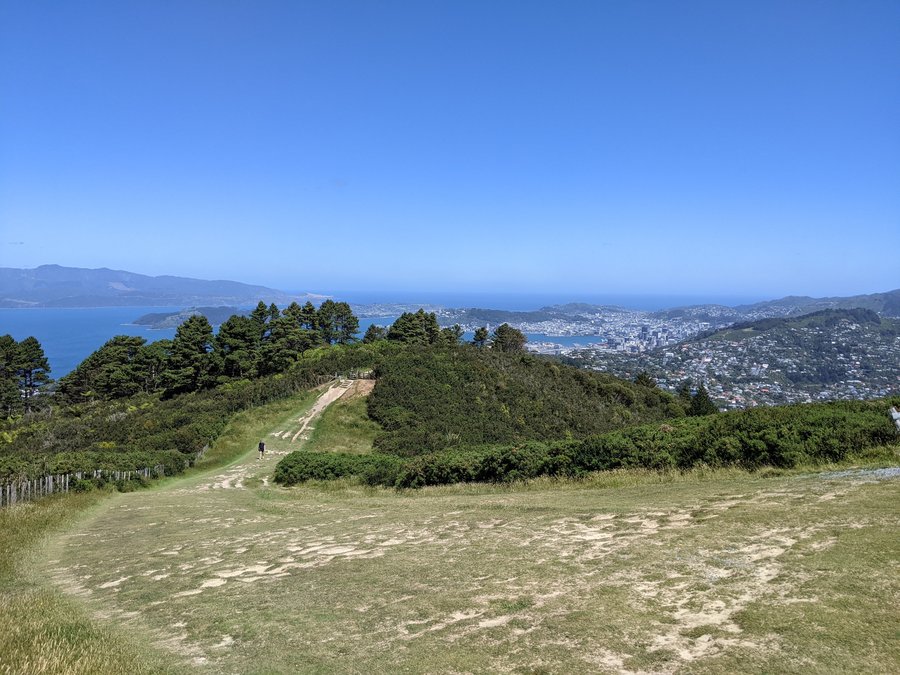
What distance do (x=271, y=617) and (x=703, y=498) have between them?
759 centimetres

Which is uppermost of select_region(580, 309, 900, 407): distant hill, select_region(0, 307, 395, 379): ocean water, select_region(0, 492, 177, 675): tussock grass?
select_region(0, 492, 177, 675): tussock grass

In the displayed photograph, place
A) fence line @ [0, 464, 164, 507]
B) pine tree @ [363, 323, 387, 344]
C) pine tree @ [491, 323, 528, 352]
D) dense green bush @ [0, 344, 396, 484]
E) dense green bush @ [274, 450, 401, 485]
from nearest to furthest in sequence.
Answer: fence line @ [0, 464, 164, 507]
dense green bush @ [274, 450, 401, 485]
dense green bush @ [0, 344, 396, 484]
pine tree @ [363, 323, 387, 344]
pine tree @ [491, 323, 528, 352]

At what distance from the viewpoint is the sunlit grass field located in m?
4.25

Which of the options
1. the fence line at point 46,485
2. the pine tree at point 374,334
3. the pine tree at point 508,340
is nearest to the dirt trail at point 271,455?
the fence line at point 46,485

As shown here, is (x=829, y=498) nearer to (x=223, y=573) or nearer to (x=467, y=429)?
(x=223, y=573)

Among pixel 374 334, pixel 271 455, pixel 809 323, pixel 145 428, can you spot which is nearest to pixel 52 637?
pixel 271 455

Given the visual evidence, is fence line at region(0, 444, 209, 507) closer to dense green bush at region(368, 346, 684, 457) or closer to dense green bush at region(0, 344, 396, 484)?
dense green bush at region(0, 344, 396, 484)

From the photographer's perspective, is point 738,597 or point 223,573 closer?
point 738,597

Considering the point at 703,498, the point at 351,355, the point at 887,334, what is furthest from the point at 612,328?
the point at 703,498

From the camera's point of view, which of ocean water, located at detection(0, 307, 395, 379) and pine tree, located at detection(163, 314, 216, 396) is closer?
pine tree, located at detection(163, 314, 216, 396)

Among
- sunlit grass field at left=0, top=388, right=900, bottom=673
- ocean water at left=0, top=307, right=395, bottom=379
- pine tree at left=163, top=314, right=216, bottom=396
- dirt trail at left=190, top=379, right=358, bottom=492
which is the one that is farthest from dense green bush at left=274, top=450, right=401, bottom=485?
ocean water at left=0, top=307, right=395, bottom=379

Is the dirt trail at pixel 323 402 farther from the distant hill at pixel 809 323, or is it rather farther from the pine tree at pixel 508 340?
the distant hill at pixel 809 323

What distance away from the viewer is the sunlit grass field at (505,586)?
4250 millimetres

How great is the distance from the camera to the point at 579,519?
8.81 m
